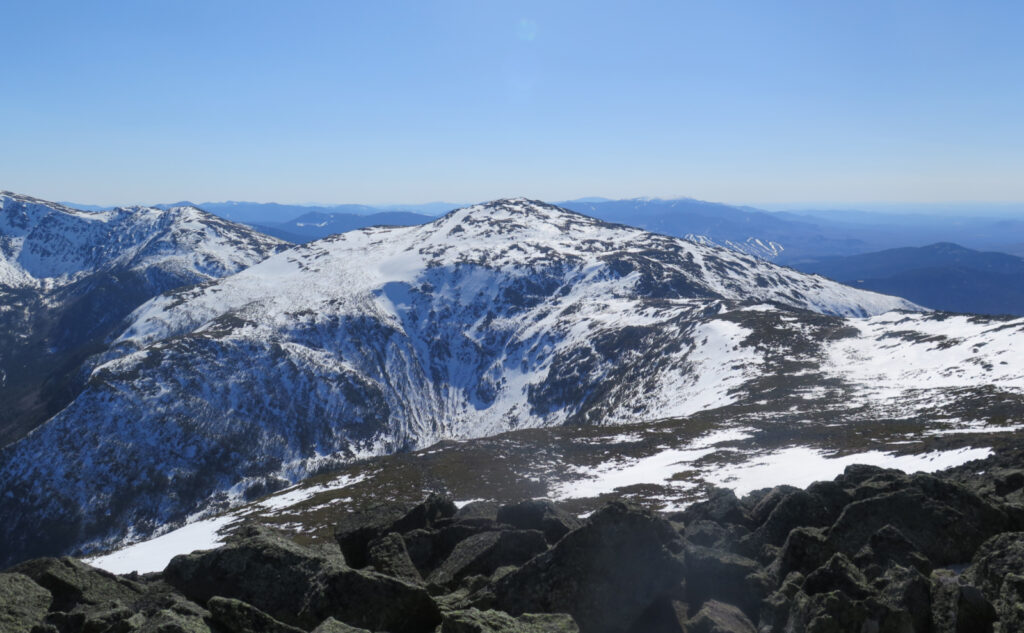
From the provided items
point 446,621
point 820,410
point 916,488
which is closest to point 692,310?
point 820,410

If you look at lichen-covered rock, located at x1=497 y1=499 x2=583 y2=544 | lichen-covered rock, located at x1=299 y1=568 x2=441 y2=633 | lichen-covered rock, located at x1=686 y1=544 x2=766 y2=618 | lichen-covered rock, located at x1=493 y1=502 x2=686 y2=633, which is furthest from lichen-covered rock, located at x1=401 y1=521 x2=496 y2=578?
lichen-covered rock, located at x1=686 y1=544 x2=766 y2=618

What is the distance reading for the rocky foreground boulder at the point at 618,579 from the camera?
1055cm

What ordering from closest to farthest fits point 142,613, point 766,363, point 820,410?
point 142,613 → point 820,410 → point 766,363

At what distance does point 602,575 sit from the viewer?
13531 millimetres

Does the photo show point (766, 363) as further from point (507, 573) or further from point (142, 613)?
point (142, 613)

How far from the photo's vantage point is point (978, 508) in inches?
557

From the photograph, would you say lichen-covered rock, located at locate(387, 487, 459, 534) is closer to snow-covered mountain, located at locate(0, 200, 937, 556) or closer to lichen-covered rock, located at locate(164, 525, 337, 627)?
lichen-covered rock, located at locate(164, 525, 337, 627)

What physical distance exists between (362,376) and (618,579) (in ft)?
462

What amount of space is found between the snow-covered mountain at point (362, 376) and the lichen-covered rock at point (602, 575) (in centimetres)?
6444

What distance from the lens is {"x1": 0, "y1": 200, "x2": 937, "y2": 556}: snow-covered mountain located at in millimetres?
107938

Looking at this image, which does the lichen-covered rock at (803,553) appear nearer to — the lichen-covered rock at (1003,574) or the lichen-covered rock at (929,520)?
the lichen-covered rock at (929,520)

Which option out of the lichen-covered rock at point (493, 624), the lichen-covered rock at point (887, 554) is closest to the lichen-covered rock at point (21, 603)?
the lichen-covered rock at point (493, 624)

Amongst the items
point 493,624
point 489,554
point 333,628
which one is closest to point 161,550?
point 489,554

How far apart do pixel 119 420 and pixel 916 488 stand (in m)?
145
